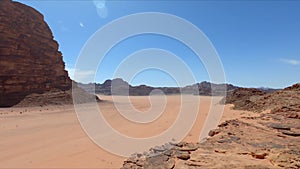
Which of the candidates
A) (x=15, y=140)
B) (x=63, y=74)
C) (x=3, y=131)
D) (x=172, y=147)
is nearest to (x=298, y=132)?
(x=172, y=147)

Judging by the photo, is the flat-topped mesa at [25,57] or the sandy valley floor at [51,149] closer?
the sandy valley floor at [51,149]

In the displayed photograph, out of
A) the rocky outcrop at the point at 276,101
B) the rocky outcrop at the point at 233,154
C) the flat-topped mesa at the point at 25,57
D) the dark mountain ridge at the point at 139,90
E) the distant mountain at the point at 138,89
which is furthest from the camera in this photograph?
the distant mountain at the point at 138,89

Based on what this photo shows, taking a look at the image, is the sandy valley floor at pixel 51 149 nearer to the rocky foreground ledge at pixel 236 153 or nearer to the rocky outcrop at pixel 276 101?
the rocky foreground ledge at pixel 236 153

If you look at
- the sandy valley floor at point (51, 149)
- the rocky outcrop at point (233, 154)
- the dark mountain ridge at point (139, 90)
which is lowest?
the sandy valley floor at point (51, 149)

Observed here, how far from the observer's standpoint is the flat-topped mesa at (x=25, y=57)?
86.8ft

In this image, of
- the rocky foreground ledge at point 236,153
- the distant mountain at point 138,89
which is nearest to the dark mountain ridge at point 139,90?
the distant mountain at point 138,89

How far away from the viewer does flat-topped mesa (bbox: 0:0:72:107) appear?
26.5 metres

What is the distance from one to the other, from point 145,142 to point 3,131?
809cm

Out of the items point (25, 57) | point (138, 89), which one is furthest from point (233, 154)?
point (138, 89)

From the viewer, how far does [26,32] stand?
31672 millimetres

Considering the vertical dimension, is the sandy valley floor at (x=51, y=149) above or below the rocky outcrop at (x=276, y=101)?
below

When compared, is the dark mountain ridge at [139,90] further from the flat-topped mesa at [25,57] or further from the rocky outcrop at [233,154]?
the rocky outcrop at [233,154]

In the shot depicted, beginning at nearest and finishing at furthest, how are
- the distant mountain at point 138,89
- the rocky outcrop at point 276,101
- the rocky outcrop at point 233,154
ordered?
1. the rocky outcrop at point 233,154
2. the rocky outcrop at point 276,101
3. the distant mountain at point 138,89

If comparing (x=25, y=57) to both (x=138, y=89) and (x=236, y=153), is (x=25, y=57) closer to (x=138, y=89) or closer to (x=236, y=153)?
(x=236, y=153)
